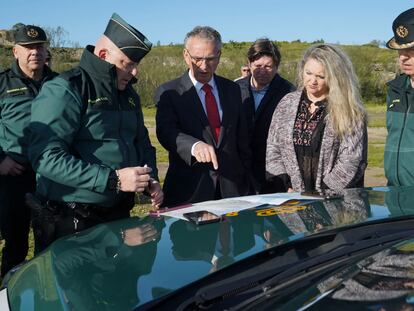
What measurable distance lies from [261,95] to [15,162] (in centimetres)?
190

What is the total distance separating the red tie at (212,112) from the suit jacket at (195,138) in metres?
0.03

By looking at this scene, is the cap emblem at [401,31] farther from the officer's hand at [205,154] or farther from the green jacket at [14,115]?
the green jacket at [14,115]

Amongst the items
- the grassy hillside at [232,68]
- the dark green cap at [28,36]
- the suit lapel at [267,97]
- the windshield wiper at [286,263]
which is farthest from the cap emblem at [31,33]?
the grassy hillside at [232,68]

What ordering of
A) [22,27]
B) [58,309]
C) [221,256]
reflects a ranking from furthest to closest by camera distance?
[22,27] < [221,256] < [58,309]

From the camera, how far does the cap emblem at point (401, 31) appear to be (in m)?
3.16

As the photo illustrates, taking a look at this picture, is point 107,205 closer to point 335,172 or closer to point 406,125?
point 335,172

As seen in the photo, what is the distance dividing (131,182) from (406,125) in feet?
5.60

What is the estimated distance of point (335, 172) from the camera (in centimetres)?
314

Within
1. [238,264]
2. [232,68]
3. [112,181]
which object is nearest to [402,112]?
[112,181]

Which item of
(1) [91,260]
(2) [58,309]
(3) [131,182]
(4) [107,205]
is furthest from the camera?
(4) [107,205]

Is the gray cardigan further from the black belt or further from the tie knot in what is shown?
the black belt

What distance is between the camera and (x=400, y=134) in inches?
126

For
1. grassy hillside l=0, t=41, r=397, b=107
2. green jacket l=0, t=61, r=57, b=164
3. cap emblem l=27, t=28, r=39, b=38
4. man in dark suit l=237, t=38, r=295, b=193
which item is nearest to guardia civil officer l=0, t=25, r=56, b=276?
green jacket l=0, t=61, r=57, b=164


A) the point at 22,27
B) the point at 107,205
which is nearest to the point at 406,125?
the point at 107,205
